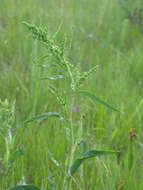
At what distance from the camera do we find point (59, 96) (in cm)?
122

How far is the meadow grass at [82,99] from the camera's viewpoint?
160cm

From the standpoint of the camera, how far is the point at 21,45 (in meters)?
2.91

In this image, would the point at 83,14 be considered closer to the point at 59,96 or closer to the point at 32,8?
the point at 32,8

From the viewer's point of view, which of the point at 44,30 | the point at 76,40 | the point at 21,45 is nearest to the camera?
the point at 44,30

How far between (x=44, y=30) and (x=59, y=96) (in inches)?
8.4

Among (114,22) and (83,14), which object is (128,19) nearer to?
(114,22)

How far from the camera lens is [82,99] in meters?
2.29

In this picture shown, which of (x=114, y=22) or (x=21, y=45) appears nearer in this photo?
(x=21, y=45)

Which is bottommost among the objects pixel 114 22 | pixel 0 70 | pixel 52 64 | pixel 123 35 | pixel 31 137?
pixel 31 137

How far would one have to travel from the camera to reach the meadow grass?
1.60 m

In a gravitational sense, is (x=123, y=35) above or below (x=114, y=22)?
below

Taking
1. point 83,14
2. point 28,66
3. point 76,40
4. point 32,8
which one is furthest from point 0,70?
point 83,14

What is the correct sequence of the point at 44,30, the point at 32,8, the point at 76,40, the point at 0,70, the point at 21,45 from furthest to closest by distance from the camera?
the point at 32,8 < the point at 76,40 < the point at 21,45 < the point at 0,70 < the point at 44,30

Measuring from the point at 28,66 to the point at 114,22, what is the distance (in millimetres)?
1245
